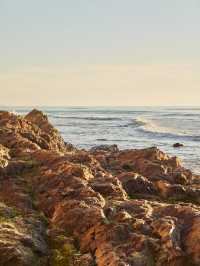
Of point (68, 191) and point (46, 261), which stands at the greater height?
point (68, 191)

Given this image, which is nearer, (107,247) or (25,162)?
(107,247)

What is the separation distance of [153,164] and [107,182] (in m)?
4.62

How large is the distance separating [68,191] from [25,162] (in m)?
3.00

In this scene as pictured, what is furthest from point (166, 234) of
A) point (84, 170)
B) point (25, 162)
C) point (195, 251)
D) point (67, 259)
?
point (25, 162)

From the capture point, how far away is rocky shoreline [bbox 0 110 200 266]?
9.91 metres

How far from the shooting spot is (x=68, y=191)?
12.5 metres

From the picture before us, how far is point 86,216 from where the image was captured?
35.9ft

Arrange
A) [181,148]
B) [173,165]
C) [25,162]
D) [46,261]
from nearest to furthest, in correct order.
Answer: [46,261] → [25,162] → [173,165] → [181,148]

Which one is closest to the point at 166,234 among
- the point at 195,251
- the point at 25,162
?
the point at 195,251

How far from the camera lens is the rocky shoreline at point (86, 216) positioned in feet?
32.5

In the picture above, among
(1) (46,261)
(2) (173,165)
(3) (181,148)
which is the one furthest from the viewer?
(3) (181,148)

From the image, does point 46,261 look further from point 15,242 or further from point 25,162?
point 25,162

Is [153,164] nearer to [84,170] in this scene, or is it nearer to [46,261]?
[84,170]

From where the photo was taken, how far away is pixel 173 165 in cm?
1956
